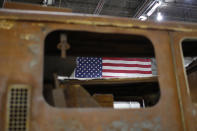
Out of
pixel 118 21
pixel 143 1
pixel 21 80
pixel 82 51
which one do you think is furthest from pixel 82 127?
pixel 143 1

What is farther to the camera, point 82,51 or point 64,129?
point 82,51

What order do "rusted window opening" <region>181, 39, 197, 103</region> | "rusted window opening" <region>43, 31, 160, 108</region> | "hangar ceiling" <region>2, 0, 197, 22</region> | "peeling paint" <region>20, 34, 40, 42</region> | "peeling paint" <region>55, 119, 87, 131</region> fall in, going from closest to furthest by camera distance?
"peeling paint" <region>55, 119, 87, 131</region> → "peeling paint" <region>20, 34, 40, 42</region> → "rusted window opening" <region>43, 31, 160, 108</region> → "rusted window opening" <region>181, 39, 197, 103</region> → "hangar ceiling" <region>2, 0, 197, 22</region>

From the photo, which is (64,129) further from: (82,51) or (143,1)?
(143,1)

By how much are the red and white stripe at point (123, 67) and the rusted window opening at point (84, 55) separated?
5767mm

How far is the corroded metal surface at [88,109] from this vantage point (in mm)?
1502

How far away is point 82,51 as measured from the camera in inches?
92.7

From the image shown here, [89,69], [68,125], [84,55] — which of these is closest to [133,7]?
[89,69]

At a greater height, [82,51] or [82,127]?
[82,51]

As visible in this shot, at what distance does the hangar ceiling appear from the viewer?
872 centimetres

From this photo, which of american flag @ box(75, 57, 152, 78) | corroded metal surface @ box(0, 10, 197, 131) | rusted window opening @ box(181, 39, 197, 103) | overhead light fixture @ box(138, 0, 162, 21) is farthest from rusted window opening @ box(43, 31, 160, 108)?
american flag @ box(75, 57, 152, 78)

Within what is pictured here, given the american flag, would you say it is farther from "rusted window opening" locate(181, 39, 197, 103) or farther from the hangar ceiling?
"rusted window opening" locate(181, 39, 197, 103)

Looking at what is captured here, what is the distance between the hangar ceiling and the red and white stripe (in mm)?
1834

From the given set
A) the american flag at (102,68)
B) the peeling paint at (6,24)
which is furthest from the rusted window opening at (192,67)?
the american flag at (102,68)

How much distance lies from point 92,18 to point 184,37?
2.47ft
